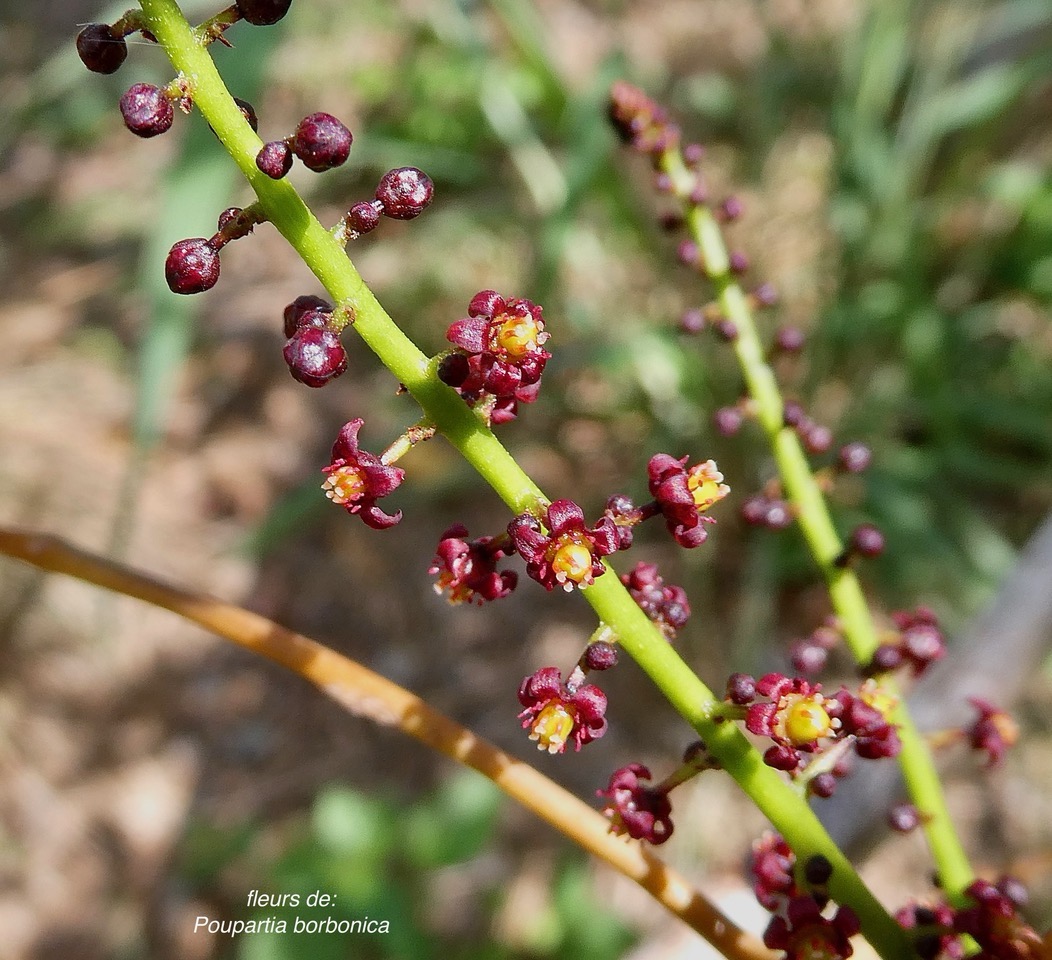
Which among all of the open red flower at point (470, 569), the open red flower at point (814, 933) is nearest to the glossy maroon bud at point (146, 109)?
the open red flower at point (470, 569)

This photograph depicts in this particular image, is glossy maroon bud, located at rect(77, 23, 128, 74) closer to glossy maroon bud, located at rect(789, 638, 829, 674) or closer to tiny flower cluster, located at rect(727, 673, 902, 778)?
tiny flower cluster, located at rect(727, 673, 902, 778)

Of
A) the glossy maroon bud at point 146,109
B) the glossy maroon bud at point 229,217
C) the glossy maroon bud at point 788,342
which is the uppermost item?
the glossy maroon bud at point 788,342

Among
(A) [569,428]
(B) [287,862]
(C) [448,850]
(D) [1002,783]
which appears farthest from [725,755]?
(A) [569,428]

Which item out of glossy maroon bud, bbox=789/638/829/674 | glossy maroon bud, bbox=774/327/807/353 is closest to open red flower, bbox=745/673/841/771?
glossy maroon bud, bbox=789/638/829/674

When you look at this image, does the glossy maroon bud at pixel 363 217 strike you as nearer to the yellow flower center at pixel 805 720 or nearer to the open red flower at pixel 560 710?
the open red flower at pixel 560 710

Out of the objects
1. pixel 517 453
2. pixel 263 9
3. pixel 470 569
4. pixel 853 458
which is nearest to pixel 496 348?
pixel 470 569
